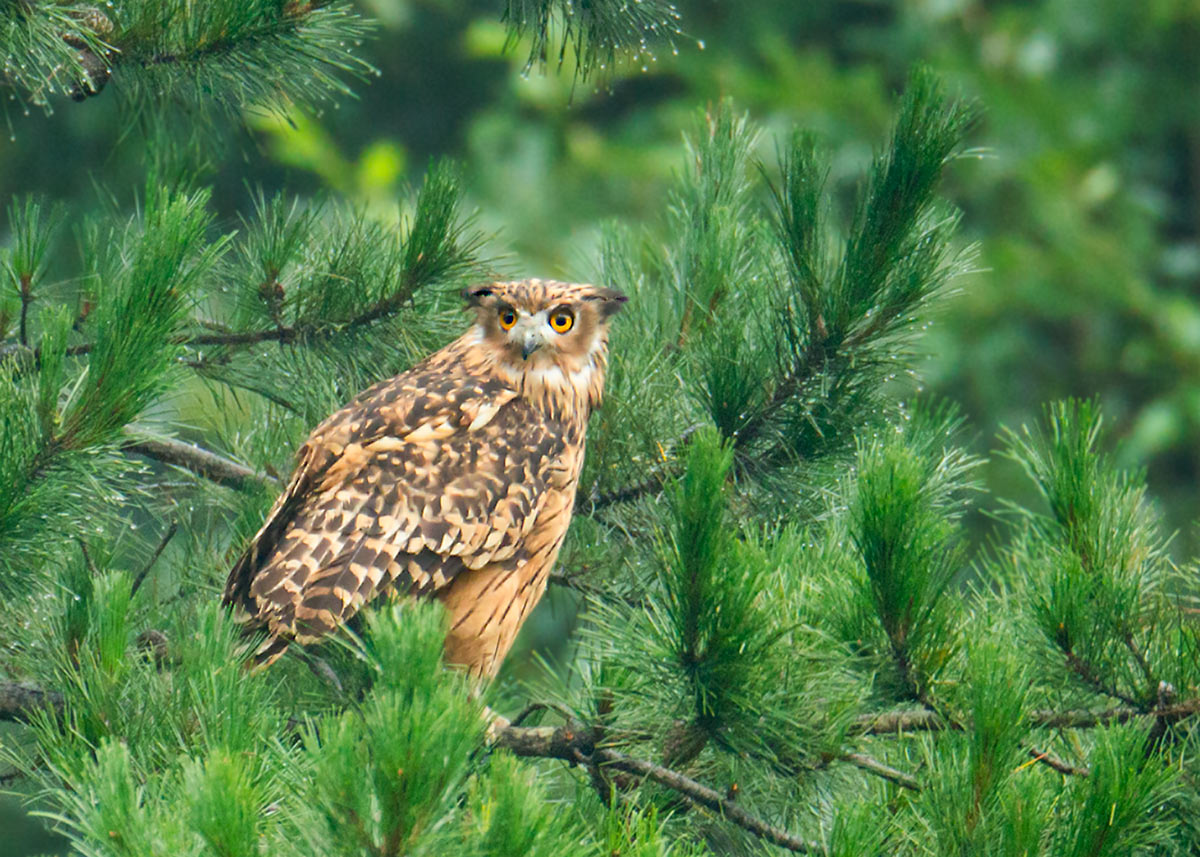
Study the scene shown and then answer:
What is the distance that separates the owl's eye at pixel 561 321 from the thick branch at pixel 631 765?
0.99m

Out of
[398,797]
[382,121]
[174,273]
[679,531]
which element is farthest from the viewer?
[382,121]

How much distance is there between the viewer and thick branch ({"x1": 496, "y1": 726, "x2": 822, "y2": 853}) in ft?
6.25

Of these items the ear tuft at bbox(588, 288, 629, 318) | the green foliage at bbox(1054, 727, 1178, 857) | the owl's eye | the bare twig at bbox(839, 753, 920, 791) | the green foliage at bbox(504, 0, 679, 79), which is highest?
the green foliage at bbox(504, 0, 679, 79)

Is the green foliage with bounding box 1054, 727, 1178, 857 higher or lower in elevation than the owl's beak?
lower

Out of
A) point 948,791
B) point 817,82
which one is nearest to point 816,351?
point 948,791

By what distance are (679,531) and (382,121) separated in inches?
321

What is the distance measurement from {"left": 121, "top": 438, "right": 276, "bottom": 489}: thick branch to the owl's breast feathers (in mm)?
147

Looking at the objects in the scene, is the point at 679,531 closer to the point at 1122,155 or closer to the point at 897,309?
the point at 897,309

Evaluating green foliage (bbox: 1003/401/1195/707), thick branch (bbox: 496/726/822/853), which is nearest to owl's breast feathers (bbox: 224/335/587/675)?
thick branch (bbox: 496/726/822/853)

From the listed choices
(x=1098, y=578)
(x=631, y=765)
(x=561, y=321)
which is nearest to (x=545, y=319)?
(x=561, y=321)

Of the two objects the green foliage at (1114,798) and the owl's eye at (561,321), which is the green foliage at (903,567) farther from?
the owl's eye at (561,321)

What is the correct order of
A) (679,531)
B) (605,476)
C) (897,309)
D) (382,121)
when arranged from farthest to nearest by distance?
1. (382,121)
2. (605,476)
3. (897,309)
4. (679,531)

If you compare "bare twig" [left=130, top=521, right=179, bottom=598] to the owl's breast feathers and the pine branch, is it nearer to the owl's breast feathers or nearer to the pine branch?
the owl's breast feathers

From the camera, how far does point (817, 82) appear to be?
7996 mm
